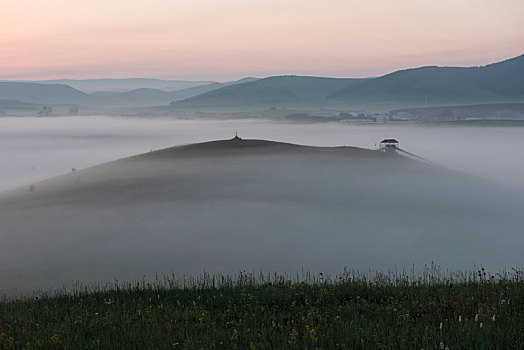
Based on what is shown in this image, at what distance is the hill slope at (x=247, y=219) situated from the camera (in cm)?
4731

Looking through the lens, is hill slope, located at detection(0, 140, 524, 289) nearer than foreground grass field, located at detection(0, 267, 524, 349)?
No

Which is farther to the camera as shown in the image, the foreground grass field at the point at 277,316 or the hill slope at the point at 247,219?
the hill slope at the point at 247,219

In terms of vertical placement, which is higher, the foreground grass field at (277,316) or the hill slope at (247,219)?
the foreground grass field at (277,316)

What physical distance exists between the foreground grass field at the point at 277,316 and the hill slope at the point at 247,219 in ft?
19.9

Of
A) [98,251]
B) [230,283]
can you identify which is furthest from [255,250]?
[230,283]

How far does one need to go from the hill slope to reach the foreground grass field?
A: 6.07 m

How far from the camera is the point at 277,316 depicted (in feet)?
40.9

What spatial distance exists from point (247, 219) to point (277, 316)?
59199 millimetres

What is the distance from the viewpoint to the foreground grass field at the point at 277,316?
31.4 ft

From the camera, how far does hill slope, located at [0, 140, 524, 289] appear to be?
47312mm

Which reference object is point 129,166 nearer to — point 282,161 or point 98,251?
point 282,161

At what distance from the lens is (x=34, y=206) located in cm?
8475

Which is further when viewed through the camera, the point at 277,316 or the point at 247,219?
the point at 247,219

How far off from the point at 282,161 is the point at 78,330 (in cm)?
12606
